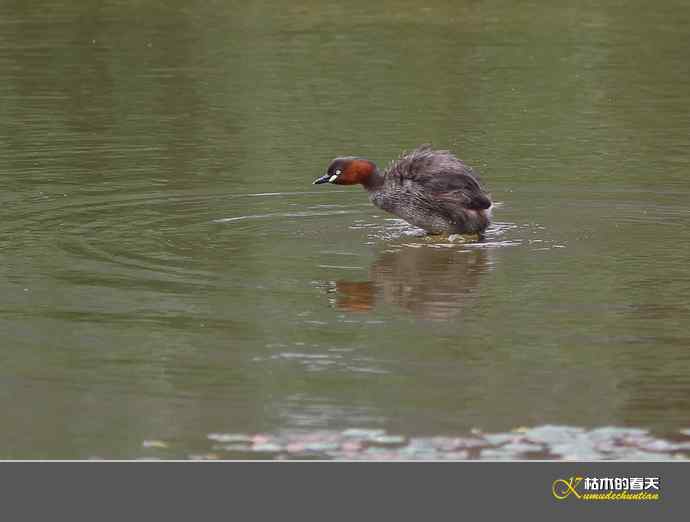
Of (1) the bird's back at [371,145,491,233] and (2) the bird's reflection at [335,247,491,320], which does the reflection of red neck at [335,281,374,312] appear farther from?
(1) the bird's back at [371,145,491,233]

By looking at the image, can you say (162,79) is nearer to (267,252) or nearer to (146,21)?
(146,21)

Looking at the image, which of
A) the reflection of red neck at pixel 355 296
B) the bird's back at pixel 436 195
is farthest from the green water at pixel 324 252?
the bird's back at pixel 436 195

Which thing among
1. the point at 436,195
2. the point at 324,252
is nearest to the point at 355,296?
the point at 324,252

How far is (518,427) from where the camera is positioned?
901 cm

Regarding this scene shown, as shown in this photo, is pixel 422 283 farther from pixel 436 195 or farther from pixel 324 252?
pixel 436 195

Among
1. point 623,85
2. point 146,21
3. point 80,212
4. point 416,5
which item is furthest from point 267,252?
point 416,5

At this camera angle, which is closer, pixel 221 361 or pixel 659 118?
pixel 221 361

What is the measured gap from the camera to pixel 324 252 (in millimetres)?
14156

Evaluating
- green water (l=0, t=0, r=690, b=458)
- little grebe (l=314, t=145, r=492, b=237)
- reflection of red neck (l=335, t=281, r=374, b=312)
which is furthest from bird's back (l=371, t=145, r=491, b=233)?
reflection of red neck (l=335, t=281, r=374, b=312)

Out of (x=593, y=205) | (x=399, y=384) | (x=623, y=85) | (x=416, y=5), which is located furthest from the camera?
(x=416, y=5)

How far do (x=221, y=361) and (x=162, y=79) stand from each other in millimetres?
16845

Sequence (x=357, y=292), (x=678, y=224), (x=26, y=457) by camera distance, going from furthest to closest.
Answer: (x=678, y=224) < (x=357, y=292) < (x=26, y=457)

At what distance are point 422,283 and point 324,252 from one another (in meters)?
1.31

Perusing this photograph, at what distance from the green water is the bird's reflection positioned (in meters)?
0.04
